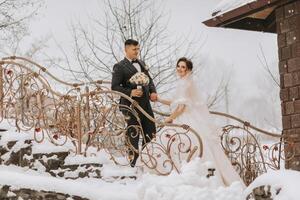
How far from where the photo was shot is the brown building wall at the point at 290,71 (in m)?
8.49

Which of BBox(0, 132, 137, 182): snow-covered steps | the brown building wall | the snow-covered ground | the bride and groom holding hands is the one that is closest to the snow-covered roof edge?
the brown building wall

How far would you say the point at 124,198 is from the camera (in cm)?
744

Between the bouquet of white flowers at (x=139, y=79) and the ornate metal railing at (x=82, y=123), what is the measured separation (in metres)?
0.36

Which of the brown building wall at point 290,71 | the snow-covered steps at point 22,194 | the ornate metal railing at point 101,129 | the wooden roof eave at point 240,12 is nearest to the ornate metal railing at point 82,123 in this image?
the ornate metal railing at point 101,129

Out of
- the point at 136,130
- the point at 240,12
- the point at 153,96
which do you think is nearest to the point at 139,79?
the point at 153,96

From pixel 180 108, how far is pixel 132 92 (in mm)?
839

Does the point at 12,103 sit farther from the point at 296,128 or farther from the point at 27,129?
the point at 296,128

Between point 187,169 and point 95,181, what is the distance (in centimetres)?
185

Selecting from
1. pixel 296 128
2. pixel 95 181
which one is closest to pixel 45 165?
pixel 95 181

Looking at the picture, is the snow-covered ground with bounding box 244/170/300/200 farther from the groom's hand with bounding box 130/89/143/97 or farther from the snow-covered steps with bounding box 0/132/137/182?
the groom's hand with bounding box 130/89/143/97

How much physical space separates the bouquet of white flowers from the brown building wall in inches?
90.0

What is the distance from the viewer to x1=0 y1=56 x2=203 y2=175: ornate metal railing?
27.0 ft

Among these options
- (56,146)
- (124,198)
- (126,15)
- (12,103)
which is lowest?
(124,198)

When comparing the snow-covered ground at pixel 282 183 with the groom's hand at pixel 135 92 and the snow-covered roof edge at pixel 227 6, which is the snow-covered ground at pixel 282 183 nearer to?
the groom's hand at pixel 135 92
